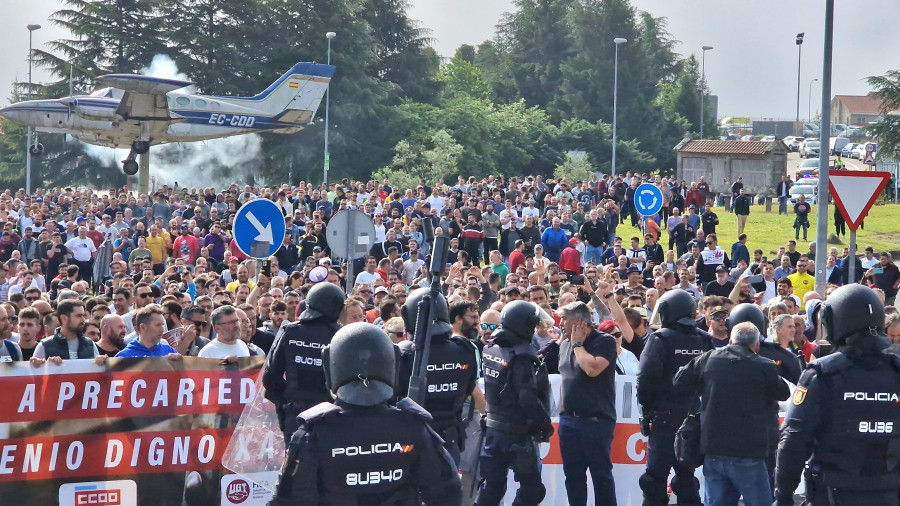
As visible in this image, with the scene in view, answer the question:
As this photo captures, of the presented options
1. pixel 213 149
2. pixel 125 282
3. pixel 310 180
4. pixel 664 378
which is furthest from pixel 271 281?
pixel 213 149

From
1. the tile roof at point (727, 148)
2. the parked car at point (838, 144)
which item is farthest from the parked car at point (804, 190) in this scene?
the parked car at point (838, 144)

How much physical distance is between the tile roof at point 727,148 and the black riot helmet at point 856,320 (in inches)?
1743

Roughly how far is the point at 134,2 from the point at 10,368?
59.8 m

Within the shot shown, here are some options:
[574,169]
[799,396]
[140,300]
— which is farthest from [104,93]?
[799,396]

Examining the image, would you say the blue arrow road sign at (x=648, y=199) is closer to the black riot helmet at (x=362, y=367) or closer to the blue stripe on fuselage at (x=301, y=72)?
the black riot helmet at (x=362, y=367)

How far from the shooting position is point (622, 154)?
69.2 m

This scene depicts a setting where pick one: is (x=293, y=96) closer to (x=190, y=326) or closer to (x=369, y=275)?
(x=369, y=275)

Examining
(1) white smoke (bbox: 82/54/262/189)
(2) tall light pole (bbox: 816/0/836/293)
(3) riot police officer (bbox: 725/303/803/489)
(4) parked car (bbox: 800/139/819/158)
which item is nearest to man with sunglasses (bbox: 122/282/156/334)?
(3) riot police officer (bbox: 725/303/803/489)

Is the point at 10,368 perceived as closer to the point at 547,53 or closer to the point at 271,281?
→ the point at 271,281

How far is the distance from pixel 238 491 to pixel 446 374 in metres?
2.28

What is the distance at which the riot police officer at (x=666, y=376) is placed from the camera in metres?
8.27

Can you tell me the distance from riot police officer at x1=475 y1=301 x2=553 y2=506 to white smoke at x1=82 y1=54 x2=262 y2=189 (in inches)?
2205

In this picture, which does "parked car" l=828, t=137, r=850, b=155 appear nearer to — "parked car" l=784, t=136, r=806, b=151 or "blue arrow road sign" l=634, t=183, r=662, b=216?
"parked car" l=784, t=136, r=806, b=151

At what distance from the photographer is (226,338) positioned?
30.7 ft
